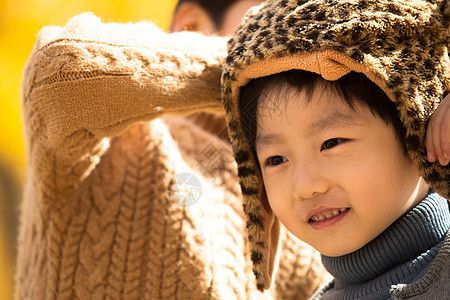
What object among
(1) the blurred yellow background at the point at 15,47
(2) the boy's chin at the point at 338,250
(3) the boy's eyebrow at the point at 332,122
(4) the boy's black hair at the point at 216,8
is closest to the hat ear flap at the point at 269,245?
(2) the boy's chin at the point at 338,250

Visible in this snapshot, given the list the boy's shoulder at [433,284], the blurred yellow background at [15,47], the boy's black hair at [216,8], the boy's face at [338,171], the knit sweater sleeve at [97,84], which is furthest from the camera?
the blurred yellow background at [15,47]

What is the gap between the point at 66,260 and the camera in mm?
1663

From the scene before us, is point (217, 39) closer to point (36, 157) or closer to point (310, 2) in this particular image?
point (310, 2)

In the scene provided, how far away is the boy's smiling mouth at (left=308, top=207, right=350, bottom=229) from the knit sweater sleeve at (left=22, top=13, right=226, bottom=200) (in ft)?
1.60

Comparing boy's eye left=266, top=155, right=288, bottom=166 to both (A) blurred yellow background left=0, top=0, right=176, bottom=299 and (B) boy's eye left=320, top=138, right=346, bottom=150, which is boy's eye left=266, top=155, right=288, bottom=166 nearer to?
(B) boy's eye left=320, top=138, right=346, bottom=150

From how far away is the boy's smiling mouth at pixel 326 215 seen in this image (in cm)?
139

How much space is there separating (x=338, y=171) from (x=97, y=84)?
0.67 m

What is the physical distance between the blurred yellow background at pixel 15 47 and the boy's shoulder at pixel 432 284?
151 inches

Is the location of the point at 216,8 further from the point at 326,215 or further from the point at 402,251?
the point at 402,251

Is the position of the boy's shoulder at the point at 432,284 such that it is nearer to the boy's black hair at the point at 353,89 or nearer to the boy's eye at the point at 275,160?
the boy's black hair at the point at 353,89

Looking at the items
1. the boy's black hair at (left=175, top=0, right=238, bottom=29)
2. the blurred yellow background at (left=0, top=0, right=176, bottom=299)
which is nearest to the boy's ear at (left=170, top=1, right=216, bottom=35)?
the boy's black hair at (left=175, top=0, right=238, bottom=29)

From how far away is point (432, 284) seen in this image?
49.4 inches

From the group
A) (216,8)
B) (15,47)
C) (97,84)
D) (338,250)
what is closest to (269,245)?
(338,250)

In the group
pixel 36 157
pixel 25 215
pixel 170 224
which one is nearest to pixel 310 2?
pixel 170 224
